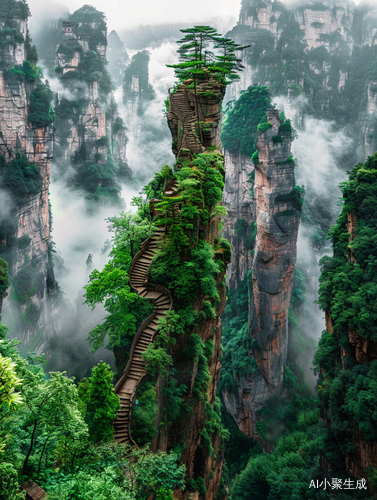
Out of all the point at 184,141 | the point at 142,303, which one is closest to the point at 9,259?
the point at 184,141

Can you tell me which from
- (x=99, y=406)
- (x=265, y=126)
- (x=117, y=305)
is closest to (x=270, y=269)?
(x=265, y=126)

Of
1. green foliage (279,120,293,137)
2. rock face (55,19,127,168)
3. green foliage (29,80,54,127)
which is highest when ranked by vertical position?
rock face (55,19,127,168)

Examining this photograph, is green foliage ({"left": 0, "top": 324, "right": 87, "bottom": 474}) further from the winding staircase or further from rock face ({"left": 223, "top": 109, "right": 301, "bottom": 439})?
A: rock face ({"left": 223, "top": 109, "right": 301, "bottom": 439})

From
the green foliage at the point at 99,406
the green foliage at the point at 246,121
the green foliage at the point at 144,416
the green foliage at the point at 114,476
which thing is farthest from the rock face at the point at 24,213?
the green foliage at the point at 114,476

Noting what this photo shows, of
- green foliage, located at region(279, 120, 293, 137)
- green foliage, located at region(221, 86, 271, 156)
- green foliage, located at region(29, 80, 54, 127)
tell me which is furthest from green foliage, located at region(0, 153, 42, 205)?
green foliage, located at region(279, 120, 293, 137)

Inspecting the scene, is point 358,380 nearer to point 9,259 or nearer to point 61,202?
point 9,259

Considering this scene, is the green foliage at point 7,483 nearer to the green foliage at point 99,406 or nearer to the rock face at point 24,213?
the green foliage at point 99,406
